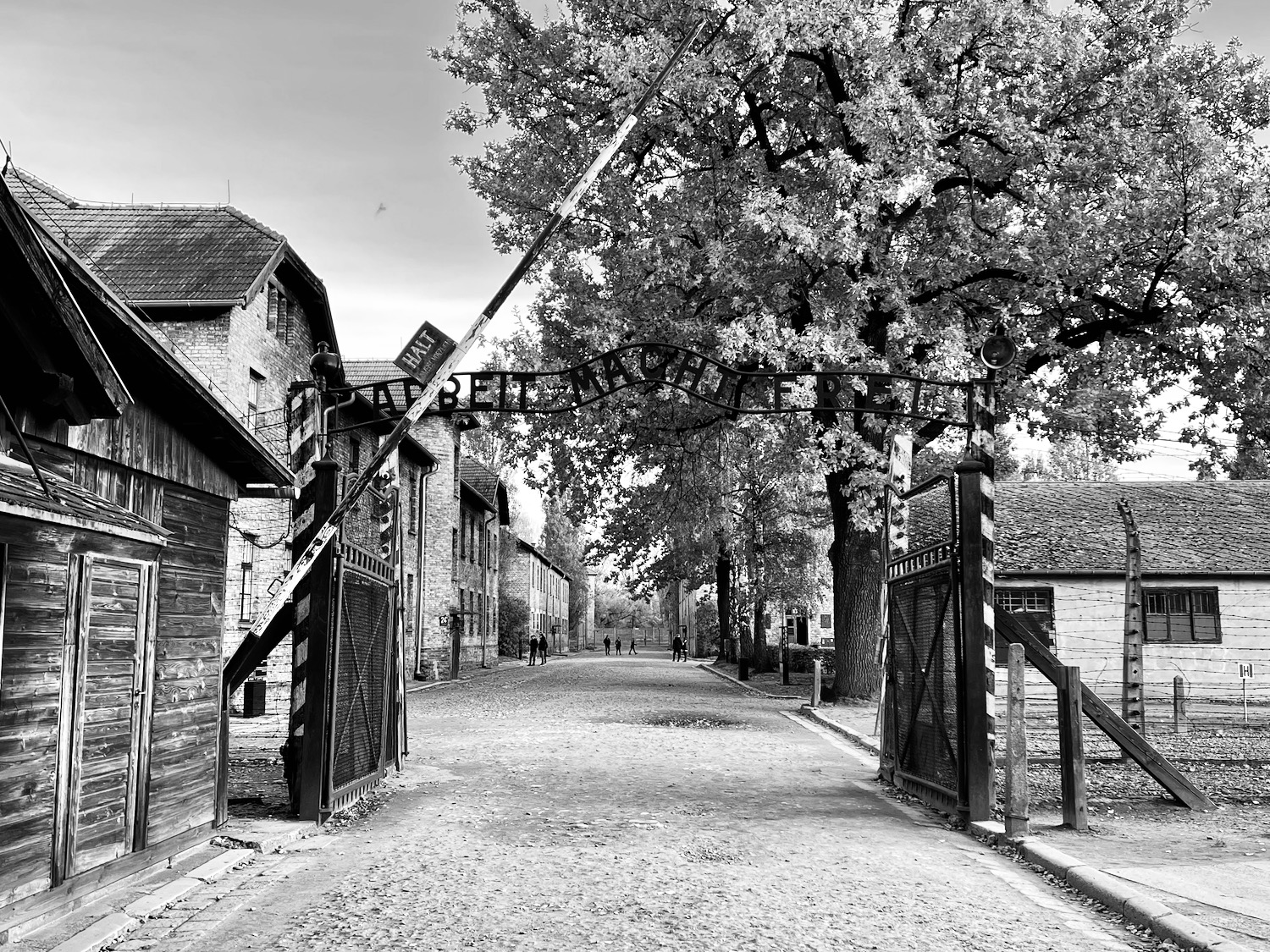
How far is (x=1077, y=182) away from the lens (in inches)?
847

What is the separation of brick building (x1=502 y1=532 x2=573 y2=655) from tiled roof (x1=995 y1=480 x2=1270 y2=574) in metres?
35.9

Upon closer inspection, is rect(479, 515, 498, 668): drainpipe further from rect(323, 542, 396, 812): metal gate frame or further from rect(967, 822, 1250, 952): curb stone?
rect(967, 822, 1250, 952): curb stone

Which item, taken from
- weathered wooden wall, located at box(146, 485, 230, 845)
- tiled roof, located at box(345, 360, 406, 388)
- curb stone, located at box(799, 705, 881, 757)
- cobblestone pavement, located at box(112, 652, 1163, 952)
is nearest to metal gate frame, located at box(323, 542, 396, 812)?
cobblestone pavement, located at box(112, 652, 1163, 952)

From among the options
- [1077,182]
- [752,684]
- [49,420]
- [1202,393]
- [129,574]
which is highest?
[1077,182]

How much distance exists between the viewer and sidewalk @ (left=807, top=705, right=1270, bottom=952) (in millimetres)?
6328

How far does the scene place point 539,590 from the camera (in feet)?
283

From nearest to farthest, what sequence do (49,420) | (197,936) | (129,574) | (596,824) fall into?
(197,936)
(49,420)
(129,574)
(596,824)

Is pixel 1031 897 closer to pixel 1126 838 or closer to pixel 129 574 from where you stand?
A: pixel 1126 838

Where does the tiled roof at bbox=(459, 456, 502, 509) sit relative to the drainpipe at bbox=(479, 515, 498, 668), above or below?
above

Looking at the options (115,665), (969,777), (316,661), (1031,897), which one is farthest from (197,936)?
(969,777)

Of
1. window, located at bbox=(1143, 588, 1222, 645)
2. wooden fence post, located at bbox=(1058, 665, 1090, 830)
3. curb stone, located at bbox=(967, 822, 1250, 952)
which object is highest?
window, located at bbox=(1143, 588, 1222, 645)

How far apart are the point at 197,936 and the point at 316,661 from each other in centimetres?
393

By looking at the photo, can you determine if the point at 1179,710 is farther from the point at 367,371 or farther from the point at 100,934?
the point at 367,371

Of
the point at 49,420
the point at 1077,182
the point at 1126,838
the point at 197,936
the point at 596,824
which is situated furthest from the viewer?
the point at 1077,182
